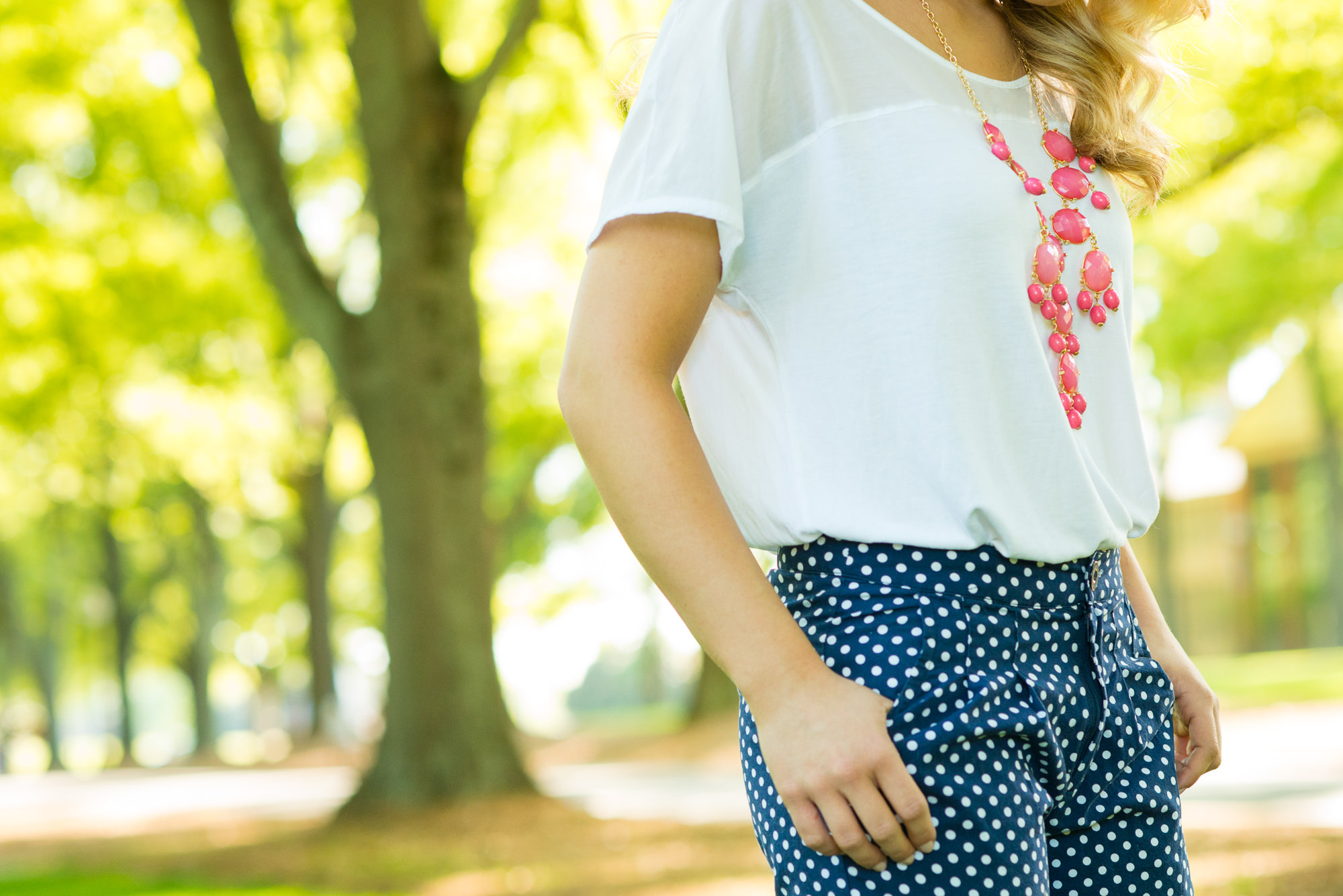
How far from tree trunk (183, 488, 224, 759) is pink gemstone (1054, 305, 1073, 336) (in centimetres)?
2568

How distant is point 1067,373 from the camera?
56.4 inches

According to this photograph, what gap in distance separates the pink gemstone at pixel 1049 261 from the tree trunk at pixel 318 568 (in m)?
20.9

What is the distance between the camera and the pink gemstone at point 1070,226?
58.1 inches

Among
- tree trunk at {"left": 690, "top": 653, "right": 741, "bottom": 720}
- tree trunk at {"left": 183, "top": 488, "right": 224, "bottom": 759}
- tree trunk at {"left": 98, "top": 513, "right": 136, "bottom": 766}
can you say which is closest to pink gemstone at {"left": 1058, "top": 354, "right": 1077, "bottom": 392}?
tree trunk at {"left": 690, "top": 653, "right": 741, "bottom": 720}

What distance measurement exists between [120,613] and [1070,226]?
2903 centimetres

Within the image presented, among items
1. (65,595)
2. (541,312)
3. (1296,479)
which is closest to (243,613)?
(65,595)

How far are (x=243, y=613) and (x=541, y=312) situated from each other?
73.5ft

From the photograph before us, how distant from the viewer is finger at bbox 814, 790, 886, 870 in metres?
1.17

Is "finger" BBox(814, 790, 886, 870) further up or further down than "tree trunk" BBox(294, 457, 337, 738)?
further up

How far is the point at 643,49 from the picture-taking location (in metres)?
1.71

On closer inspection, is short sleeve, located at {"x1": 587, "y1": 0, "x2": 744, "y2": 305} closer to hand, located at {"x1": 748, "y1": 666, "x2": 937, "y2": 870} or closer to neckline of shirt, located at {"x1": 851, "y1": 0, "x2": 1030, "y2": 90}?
neckline of shirt, located at {"x1": 851, "y1": 0, "x2": 1030, "y2": 90}

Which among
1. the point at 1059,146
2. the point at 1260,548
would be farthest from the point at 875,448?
the point at 1260,548

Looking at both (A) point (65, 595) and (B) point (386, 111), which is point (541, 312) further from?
(A) point (65, 595)

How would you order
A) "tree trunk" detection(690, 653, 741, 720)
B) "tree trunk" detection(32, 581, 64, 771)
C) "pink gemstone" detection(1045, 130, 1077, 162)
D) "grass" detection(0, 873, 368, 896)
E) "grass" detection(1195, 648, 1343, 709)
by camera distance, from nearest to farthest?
1. "pink gemstone" detection(1045, 130, 1077, 162)
2. "grass" detection(0, 873, 368, 896)
3. "grass" detection(1195, 648, 1343, 709)
4. "tree trunk" detection(690, 653, 741, 720)
5. "tree trunk" detection(32, 581, 64, 771)
